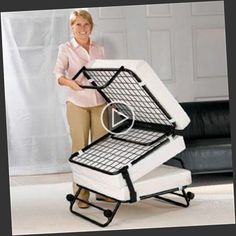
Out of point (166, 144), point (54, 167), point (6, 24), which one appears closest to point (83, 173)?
point (166, 144)

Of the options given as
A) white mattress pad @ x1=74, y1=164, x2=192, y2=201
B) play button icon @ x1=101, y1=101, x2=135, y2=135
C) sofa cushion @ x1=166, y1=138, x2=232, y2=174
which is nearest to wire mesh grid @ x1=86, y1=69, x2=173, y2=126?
play button icon @ x1=101, y1=101, x2=135, y2=135

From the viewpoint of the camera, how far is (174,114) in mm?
3023

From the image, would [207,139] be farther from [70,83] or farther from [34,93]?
[34,93]

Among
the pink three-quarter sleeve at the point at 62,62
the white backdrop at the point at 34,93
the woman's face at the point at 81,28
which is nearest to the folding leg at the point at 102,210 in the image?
the pink three-quarter sleeve at the point at 62,62

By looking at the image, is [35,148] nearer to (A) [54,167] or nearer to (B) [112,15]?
(A) [54,167]

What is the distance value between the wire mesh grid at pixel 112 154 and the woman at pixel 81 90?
7.3 inches

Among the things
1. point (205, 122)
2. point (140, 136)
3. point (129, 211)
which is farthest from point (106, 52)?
point (129, 211)

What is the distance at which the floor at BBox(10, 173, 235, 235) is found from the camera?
10.1ft

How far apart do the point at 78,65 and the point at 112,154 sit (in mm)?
665

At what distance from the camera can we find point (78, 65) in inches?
137

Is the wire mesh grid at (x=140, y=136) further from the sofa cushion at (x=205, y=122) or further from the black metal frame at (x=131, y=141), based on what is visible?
the sofa cushion at (x=205, y=122)

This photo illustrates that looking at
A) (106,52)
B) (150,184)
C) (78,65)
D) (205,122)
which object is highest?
(106,52)

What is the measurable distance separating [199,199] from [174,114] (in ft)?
2.56

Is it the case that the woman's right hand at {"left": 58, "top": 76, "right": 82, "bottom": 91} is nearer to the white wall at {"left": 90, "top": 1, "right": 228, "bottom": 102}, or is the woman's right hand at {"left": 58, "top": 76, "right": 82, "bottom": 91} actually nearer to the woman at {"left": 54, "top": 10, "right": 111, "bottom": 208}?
the woman at {"left": 54, "top": 10, "right": 111, "bottom": 208}
